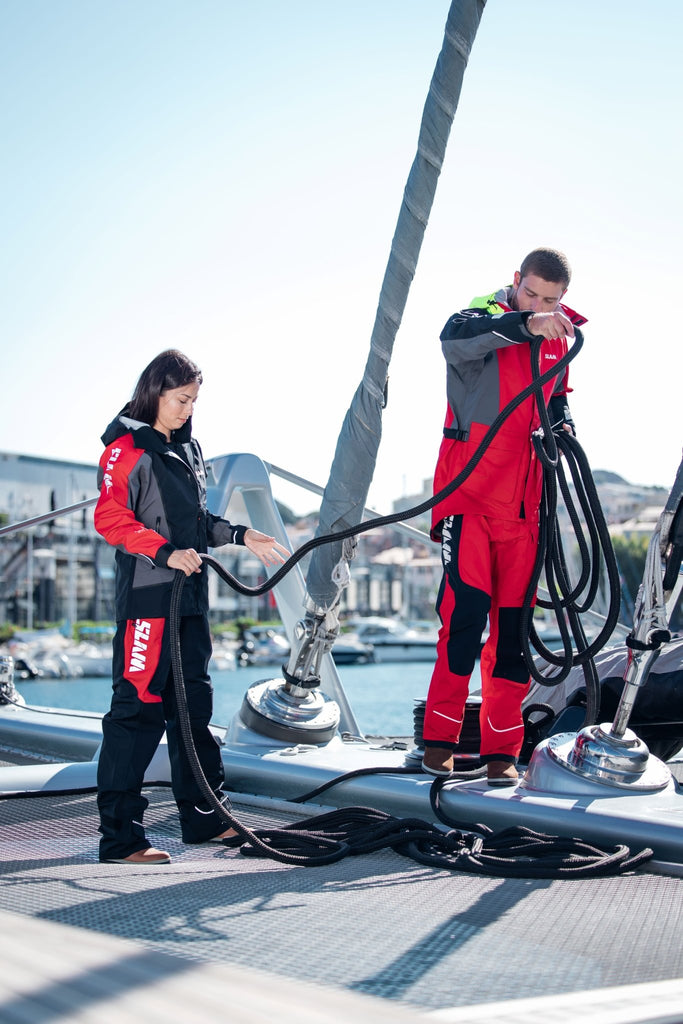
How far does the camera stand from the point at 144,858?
1956 millimetres

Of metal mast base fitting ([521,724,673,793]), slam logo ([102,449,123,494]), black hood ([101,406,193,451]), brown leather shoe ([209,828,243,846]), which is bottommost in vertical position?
brown leather shoe ([209,828,243,846])

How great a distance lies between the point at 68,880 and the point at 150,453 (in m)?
0.88

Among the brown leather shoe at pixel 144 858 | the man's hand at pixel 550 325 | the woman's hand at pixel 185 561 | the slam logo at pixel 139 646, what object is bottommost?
the brown leather shoe at pixel 144 858

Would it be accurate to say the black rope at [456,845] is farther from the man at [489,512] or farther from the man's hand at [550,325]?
the man's hand at [550,325]

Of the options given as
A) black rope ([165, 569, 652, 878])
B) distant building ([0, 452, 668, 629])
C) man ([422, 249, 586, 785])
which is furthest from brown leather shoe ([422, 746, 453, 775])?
distant building ([0, 452, 668, 629])

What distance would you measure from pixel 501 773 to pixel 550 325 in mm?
1034

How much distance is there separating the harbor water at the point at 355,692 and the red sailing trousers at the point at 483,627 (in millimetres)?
5946

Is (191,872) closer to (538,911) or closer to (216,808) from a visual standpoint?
(216,808)

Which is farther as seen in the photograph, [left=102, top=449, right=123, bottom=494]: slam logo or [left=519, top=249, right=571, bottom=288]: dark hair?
[left=519, top=249, right=571, bottom=288]: dark hair

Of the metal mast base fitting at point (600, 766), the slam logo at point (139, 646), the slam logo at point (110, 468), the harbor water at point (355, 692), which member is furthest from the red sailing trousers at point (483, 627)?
the harbor water at point (355, 692)

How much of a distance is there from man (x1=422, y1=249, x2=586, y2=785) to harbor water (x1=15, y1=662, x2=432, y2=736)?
596 centimetres

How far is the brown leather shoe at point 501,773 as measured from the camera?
2.27 meters

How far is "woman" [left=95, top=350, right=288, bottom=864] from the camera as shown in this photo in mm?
2023

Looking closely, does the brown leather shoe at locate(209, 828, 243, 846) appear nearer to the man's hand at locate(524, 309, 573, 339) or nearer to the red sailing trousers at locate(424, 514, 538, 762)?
the red sailing trousers at locate(424, 514, 538, 762)
